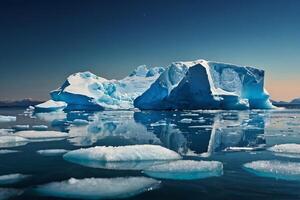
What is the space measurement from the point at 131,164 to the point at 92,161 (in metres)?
1.09

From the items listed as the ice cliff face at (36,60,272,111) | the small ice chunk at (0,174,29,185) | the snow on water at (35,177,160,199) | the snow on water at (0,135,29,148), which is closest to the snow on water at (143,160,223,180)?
the snow on water at (35,177,160,199)

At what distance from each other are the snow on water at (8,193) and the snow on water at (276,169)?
16.3 feet

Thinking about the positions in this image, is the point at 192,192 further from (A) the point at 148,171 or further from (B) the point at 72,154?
(B) the point at 72,154

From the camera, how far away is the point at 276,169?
841cm

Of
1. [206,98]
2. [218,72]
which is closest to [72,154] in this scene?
[206,98]

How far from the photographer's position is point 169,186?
7.06m

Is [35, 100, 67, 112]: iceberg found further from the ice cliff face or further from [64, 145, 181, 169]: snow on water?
[64, 145, 181, 169]: snow on water

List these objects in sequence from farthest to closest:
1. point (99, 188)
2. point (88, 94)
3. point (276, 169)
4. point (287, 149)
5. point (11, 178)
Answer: point (88, 94)
point (287, 149)
point (276, 169)
point (11, 178)
point (99, 188)

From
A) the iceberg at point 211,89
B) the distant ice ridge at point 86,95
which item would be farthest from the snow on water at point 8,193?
the distant ice ridge at point 86,95

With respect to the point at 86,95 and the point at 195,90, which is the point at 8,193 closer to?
the point at 195,90

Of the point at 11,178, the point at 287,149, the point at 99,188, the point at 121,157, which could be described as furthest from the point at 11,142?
the point at 287,149

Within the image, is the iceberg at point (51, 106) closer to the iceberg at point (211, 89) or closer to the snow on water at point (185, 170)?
Result: the iceberg at point (211, 89)

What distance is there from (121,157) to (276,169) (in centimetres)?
386

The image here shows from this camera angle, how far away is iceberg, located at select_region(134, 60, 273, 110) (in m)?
44.9
